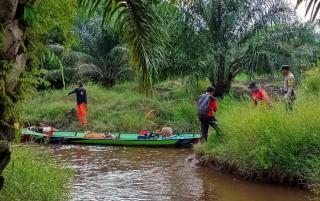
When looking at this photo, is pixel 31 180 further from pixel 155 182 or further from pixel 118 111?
pixel 118 111

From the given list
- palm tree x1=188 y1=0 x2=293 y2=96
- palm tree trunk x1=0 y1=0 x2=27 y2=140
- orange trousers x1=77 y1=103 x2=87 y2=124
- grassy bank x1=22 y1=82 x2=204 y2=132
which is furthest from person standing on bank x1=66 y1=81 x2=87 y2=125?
palm tree trunk x1=0 y1=0 x2=27 y2=140

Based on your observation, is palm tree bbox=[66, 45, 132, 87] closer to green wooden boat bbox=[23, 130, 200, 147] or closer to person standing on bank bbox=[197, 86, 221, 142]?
green wooden boat bbox=[23, 130, 200, 147]

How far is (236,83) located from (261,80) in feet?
7.96

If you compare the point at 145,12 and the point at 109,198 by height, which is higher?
the point at 145,12

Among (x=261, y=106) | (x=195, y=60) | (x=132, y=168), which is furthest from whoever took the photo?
(x=195, y=60)

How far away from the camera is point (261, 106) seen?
10.3m

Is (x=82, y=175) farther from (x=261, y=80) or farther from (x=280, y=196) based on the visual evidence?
(x=261, y=80)

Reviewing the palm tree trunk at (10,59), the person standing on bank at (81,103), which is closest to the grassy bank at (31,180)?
the palm tree trunk at (10,59)

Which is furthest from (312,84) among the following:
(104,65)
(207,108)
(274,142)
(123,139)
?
(104,65)

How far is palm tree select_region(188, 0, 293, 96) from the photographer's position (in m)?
18.2

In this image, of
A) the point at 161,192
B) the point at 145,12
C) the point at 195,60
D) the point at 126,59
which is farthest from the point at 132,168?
the point at 126,59

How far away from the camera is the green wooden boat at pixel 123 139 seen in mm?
14148

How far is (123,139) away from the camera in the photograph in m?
14.6

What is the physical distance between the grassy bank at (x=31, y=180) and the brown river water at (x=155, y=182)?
1110mm
